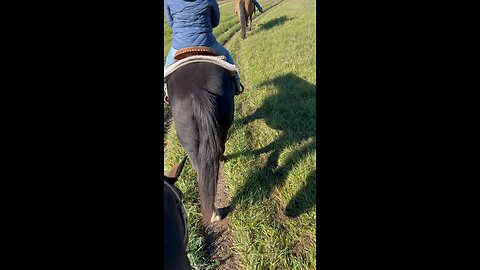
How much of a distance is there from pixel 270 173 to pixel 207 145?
121 cm

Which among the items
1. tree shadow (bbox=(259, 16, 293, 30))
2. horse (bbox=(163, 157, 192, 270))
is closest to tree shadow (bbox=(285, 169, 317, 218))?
horse (bbox=(163, 157, 192, 270))

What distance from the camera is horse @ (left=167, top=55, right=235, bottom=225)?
2543 mm

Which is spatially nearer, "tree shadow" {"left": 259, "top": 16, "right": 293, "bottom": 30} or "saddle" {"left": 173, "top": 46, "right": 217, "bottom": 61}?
"saddle" {"left": 173, "top": 46, "right": 217, "bottom": 61}

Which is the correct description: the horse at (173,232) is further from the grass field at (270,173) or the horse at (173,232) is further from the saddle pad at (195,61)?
the saddle pad at (195,61)

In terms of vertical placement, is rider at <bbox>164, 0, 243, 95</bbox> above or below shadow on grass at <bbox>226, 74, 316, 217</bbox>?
above

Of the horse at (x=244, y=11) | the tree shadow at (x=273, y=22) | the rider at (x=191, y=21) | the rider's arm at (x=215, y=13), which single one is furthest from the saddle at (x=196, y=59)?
the tree shadow at (x=273, y=22)

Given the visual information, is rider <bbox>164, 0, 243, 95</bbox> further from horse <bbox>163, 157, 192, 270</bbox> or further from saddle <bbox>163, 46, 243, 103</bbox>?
horse <bbox>163, 157, 192, 270</bbox>

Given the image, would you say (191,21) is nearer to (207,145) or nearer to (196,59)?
(196,59)

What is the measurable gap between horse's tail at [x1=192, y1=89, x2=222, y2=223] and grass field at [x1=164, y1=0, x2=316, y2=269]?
17.6 inches

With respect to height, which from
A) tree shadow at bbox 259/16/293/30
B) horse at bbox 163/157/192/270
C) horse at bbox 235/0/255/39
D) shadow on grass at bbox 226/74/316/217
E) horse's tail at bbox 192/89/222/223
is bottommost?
tree shadow at bbox 259/16/293/30

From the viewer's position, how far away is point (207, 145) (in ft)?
8.59

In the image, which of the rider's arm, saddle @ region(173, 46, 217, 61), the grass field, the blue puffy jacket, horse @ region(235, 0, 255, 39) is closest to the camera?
the grass field

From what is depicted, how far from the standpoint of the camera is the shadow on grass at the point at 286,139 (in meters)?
3.20
